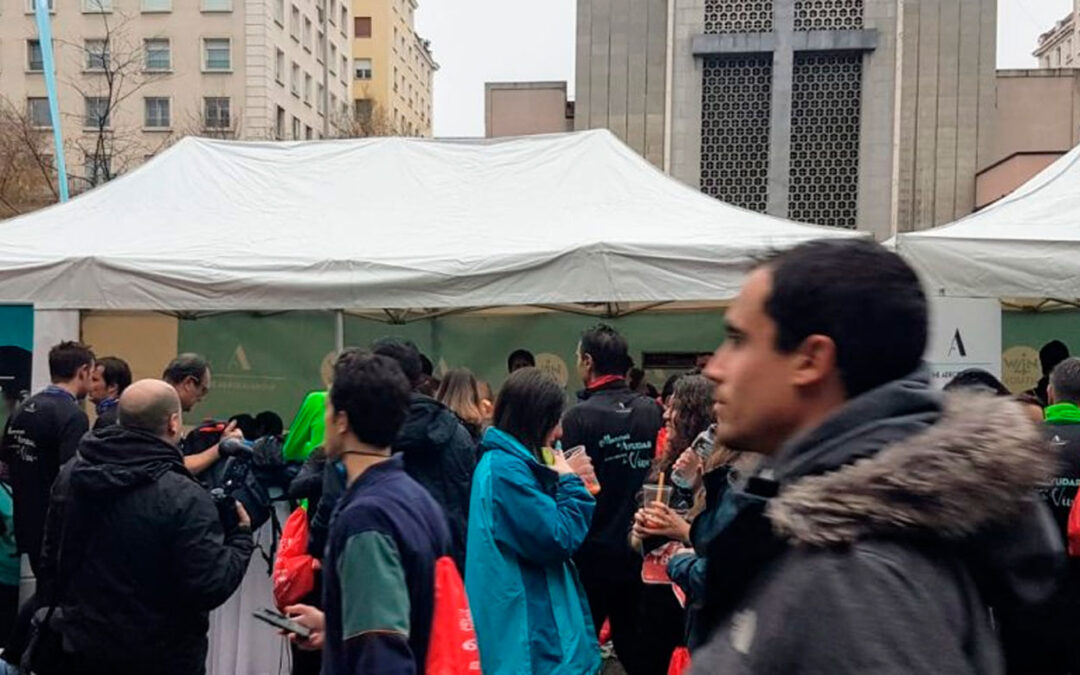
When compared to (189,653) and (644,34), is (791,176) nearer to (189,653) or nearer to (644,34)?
(644,34)

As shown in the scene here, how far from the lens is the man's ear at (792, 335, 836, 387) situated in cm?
114

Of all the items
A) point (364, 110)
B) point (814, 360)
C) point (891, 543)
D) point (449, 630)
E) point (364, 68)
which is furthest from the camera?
point (364, 68)

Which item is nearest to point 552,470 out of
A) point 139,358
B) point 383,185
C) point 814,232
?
point 814,232

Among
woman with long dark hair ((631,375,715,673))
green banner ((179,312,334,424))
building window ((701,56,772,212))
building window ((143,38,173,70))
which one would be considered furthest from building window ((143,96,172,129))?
woman with long dark hair ((631,375,715,673))

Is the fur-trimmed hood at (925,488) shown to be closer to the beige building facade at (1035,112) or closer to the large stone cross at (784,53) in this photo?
the large stone cross at (784,53)

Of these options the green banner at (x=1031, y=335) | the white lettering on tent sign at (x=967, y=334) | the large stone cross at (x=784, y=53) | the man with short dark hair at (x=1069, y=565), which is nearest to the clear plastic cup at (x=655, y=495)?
the man with short dark hair at (x=1069, y=565)

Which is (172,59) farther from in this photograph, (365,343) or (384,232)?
(384,232)

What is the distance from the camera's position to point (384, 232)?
22.7 feet

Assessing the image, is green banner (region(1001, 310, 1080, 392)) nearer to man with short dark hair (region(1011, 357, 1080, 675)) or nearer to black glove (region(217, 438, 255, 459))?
man with short dark hair (region(1011, 357, 1080, 675))

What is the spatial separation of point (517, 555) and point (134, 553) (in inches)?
54.2

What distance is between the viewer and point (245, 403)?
907 centimetres

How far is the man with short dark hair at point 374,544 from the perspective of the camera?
7.77 feet

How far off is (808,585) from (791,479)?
0.14 meters

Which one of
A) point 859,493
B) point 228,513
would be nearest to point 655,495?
point 228,513
